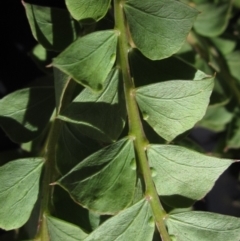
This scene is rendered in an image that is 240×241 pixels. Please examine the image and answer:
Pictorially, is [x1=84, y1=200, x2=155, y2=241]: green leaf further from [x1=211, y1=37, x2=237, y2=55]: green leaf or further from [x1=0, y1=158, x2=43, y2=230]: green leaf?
[x1=211, y1=37, x2=237, y2=55]: green leaf

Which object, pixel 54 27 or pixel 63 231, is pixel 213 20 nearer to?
pixel 54 27

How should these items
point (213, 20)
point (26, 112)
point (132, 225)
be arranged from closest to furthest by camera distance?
point (132, 225) → point (26, 112) → point (213, 20)

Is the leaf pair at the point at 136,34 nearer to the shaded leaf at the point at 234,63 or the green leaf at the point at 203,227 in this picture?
the green leaf at the point at 203,227

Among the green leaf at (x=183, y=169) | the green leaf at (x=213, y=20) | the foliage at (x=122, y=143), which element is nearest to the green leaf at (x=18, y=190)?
the foliage at (x=122, y=143)

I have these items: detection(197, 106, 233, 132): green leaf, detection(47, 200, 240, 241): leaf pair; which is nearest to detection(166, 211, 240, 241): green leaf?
detection(47, 200, 240, 241): leaf pair

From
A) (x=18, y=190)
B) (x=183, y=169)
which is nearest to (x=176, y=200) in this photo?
(x=183, y=169)
